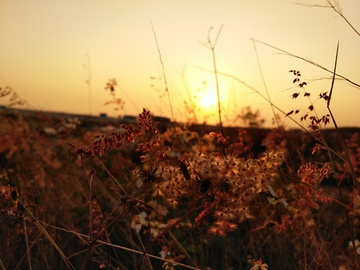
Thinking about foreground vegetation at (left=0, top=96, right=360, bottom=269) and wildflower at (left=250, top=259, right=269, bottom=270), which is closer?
foreground vegetation at (left=0, top=96, right=360, bottom=269)

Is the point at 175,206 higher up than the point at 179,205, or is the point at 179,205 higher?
the point at 175,206

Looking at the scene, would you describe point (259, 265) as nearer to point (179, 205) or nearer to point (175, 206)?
point (175, 206)

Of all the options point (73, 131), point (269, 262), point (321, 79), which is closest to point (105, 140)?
point (321, 79)

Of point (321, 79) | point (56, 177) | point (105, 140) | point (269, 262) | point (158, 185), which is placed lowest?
point (269, 262)

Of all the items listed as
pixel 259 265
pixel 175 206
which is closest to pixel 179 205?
pixel 259 265

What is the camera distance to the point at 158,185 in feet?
4.70

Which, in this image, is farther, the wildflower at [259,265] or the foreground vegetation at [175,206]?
the wildflower at [259,265]

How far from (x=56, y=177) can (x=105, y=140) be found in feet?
13.9

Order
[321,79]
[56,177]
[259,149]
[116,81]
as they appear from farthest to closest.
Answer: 1. [259,149]
2. [56,177]
3. [116,81]
4. [321,79]

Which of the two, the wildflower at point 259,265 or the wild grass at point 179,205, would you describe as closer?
the wild grass at point 179,205

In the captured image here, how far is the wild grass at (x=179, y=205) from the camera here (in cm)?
138

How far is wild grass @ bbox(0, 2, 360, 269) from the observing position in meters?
1.38

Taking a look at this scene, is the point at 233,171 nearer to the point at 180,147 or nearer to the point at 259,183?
the point at 259,183

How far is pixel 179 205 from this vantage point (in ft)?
12.5
